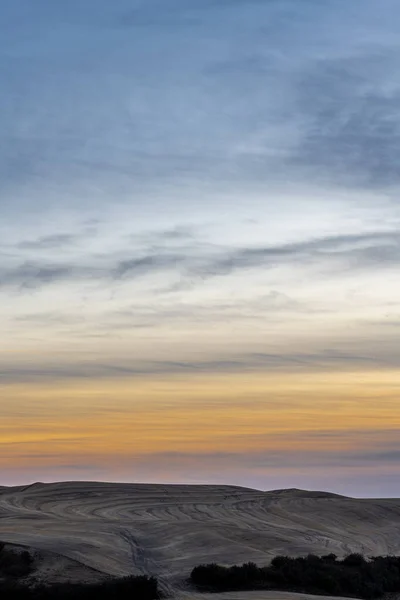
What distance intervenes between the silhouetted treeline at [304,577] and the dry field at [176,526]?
120 centimetres

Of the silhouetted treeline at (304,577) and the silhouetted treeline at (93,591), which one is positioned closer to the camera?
the silhouetted treeline at (93,591)

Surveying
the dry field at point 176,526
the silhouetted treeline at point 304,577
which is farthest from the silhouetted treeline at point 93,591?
the silhouetted treeline at point 304,577

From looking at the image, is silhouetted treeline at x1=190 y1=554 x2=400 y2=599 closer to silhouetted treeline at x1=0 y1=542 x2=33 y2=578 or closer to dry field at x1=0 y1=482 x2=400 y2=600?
dry field at x1=0 y1=482 x2=400 y2=600

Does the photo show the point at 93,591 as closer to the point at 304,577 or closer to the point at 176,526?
the point at 304,577

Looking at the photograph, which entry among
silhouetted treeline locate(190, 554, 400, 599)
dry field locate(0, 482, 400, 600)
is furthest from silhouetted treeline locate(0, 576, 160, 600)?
silhouetted treeline locate(190, 554, 400, 599)

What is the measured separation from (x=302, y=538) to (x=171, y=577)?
530 inches

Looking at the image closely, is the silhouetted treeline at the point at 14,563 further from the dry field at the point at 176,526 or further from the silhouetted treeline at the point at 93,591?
the silhouetted treeline at the point at 93,591

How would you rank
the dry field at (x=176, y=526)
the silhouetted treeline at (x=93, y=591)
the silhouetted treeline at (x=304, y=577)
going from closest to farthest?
the silhouetted treeline at (x=93, y=591)
the silhouetted treeline at (x=304, y=577)
the dry field at (x=176, y=526)

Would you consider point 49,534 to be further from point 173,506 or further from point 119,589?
point 173,506

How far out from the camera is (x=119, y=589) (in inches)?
1107

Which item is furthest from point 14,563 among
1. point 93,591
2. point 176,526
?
point 176,526

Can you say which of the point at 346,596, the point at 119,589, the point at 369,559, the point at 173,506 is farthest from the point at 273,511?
the point at 119,589

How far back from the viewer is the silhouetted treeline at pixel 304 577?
31.0 metres

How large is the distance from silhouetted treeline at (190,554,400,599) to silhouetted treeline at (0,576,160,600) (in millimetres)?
2983
